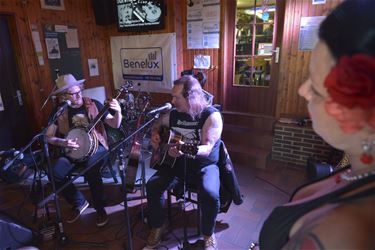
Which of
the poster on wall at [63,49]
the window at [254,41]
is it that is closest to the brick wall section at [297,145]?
the window at [254,41]

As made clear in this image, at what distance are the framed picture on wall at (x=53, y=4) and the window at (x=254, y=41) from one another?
2754 mm

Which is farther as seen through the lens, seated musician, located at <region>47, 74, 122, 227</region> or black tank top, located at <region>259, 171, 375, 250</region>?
seated musician, located at <region>47, 74, 122, 227</region>

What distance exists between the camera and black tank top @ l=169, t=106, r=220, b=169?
1.97m

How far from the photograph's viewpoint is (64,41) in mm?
4055

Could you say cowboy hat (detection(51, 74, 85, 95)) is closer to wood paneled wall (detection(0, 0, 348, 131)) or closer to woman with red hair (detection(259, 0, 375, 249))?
wood paneled wall (detection(0, 0, 348, 131))

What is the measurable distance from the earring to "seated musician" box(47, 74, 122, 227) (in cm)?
194

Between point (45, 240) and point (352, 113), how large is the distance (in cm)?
238

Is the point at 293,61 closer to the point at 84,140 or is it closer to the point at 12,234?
the point at 84,140

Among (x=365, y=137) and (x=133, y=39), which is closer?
(x=365, y=137)

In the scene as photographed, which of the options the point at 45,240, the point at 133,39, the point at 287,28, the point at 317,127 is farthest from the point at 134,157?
the point at 133,39

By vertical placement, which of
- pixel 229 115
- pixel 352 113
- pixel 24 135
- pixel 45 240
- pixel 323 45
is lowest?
pixel 45 240

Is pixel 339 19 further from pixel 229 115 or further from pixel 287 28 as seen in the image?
pixel 229 115

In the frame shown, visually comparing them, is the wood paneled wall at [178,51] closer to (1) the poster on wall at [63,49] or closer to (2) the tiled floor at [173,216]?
(1) the poster on wall at [63,49]

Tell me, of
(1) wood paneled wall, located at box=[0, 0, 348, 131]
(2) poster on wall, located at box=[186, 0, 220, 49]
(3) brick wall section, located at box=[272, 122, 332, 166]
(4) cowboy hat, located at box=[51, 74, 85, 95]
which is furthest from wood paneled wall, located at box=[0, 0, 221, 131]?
(4) cowboy hat, located at box=[51, 74, 85, 95]
